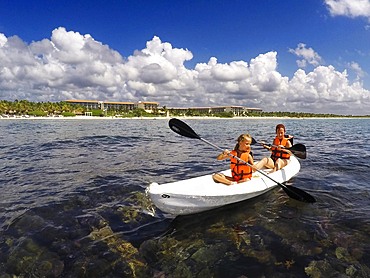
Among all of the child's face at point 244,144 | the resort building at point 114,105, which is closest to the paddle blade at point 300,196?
the child's face at point 244,144

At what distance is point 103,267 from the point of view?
434 cm

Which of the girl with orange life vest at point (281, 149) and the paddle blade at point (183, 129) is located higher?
the paddle blade at point (183, 129)

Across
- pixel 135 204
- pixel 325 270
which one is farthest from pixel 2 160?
pixel 325 270

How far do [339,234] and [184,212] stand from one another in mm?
3148

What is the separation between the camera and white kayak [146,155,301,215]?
544 centimetres

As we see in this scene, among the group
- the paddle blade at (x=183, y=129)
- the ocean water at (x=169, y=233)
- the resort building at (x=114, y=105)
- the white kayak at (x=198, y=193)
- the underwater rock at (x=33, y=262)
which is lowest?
the underwater rock at (x=33, y=262)

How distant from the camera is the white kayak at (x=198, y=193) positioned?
5.44m

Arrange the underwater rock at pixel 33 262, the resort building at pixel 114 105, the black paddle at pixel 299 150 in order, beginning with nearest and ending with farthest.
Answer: the underwater rock at pixel 33 262, the black paddle at pixel 299 150, the resort building at pixel 114 105

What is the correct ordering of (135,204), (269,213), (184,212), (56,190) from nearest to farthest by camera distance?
(184,212), (269,213), (135,204), (56,190)

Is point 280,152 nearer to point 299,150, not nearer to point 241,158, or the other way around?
point 299,150

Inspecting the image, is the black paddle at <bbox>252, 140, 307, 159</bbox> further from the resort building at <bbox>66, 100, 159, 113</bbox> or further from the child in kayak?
the resort building at <bbox>66, 100, 159, 113</bbox>

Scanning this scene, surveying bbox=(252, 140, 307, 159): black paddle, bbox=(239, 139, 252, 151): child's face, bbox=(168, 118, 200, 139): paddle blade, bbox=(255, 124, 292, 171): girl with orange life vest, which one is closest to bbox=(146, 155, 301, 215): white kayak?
bbox=(239, 139, 252, 151): child's face

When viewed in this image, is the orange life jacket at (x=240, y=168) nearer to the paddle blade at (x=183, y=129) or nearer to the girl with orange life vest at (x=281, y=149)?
the paddle blade at (x=183, y=129)

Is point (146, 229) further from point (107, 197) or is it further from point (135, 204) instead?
point (107, 197)
